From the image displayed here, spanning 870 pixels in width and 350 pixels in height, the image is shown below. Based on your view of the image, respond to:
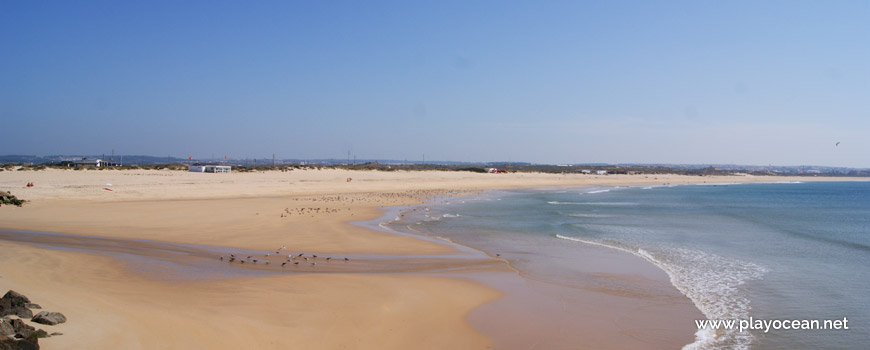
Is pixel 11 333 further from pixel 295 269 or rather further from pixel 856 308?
pixel 856 308

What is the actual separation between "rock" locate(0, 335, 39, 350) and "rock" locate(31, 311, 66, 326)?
1064 mm

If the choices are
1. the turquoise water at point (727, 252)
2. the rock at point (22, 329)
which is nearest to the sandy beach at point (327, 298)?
the rock at point (22, 329)

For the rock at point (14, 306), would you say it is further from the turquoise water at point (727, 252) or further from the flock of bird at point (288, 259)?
the turquoise water at point (727, 252)

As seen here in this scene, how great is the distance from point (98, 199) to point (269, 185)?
14.9 m

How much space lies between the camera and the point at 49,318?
6.53 m

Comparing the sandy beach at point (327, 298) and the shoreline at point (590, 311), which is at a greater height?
the sandy beach at point (327, 298)

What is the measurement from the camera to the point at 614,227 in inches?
936

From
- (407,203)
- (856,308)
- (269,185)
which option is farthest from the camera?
(269,185)

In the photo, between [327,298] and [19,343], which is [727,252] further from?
[19,343]

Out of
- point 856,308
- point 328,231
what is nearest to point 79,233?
point 328,231

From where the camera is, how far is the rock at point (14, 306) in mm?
6648

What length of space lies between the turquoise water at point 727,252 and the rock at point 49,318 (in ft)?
29.3

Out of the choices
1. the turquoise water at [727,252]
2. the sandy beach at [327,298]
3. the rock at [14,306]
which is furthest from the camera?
the turquoise water at [727,252]

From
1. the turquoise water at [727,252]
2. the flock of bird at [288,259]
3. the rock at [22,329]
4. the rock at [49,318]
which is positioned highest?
the rock at [22,329]
